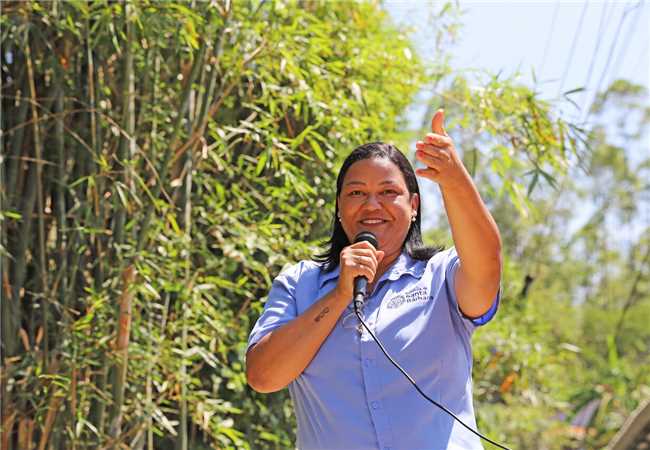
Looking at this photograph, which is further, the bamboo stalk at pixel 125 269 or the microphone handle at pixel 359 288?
the bamboo stalk at pixel 125 269

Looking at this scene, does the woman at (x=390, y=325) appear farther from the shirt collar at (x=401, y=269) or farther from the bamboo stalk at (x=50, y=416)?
the bamboo stalk at (x=50, y=416)

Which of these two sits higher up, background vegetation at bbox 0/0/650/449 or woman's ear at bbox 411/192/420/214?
woman's ear at bbox 411/192/420/214

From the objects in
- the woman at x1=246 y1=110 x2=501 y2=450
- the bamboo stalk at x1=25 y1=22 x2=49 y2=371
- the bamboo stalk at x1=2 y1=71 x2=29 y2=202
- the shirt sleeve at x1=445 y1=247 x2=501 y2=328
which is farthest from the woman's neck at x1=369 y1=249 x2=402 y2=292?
the bamboo stalk at x1=2 y1=71 x2=29 y2=202

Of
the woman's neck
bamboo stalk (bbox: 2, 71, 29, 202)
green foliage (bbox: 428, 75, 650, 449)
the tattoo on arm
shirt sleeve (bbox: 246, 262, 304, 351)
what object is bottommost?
green foliage (bbox: 428, 75, 650, 449)

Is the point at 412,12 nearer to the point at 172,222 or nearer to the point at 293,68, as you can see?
the point at 293,68

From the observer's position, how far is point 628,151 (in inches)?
657

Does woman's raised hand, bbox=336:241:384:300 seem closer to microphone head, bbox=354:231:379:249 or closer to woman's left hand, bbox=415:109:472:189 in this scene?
microphone head, bbox=354:231:379:249

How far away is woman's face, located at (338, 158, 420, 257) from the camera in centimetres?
164

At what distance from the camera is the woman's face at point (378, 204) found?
64.7 inches

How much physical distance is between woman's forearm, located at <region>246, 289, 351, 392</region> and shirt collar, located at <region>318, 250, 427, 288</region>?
0.47ft

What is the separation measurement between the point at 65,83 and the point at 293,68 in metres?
0.66

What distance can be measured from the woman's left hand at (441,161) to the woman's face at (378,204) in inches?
7.7

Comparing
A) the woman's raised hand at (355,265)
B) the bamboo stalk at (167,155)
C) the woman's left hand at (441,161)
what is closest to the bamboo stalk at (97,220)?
the bamboo stalk at (167,155)

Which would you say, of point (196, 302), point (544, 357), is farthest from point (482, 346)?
point (196, 302)
